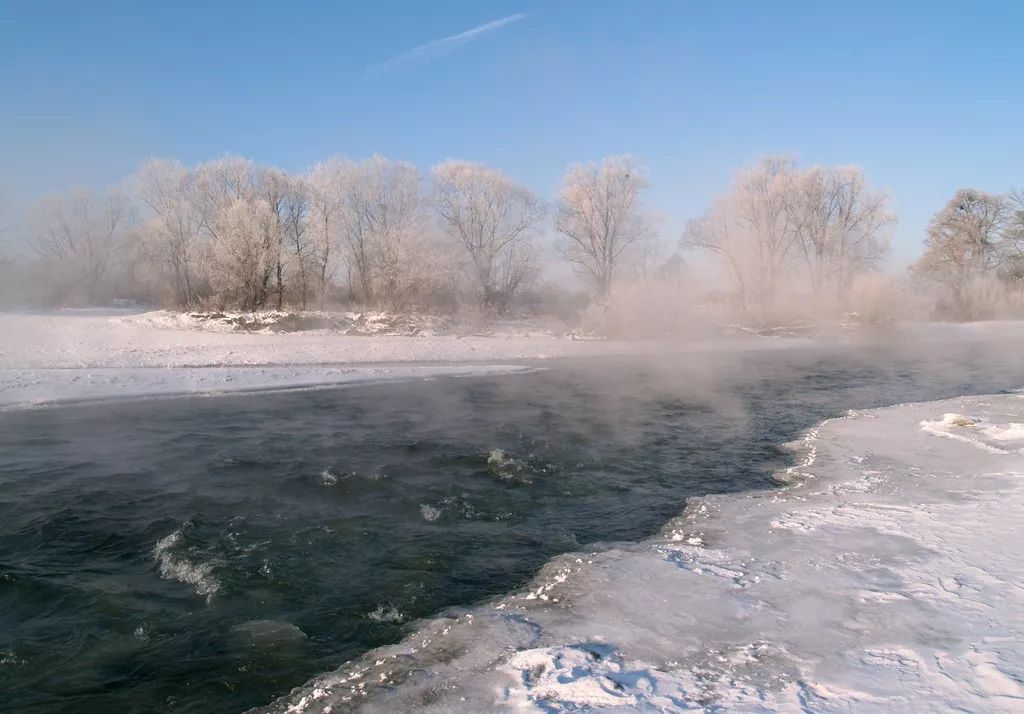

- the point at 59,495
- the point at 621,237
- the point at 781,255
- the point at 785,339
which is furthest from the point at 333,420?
the point at 781,255

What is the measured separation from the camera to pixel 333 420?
15461 millimetres

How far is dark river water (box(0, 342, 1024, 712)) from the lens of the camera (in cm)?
521

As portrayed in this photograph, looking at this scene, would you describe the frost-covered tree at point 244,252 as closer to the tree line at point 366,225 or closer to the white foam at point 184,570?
the tree line at point 366,225

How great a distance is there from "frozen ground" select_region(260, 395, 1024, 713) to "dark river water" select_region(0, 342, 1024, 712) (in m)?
0.67

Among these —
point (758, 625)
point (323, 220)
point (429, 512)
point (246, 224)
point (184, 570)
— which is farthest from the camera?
point (323, 220)

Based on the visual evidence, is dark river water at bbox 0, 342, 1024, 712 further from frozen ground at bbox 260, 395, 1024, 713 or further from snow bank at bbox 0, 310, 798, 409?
snow bank at bbox 0, 310, 798, 409

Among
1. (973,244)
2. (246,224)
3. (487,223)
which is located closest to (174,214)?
(246,224)

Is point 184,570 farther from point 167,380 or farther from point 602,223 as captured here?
point 602,223

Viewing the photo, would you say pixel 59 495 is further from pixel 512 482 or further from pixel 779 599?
pixel 779 599

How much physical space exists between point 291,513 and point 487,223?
142ft

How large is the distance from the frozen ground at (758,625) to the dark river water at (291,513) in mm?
671

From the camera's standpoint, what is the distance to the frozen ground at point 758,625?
4.13 meters

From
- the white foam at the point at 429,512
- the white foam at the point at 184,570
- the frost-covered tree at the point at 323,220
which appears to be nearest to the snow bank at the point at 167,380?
the white foam at the point at 184,570

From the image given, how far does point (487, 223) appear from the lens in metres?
50.1
